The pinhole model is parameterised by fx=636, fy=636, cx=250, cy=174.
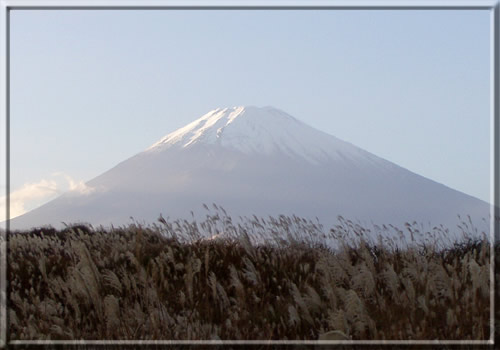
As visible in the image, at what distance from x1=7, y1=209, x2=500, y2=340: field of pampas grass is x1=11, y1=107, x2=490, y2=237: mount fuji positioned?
0.41m

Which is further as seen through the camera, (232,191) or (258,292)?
(232,191)

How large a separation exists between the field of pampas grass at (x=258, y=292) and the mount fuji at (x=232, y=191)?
406 mm

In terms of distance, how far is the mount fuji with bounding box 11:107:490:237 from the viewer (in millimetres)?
7918

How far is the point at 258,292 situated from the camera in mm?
5863

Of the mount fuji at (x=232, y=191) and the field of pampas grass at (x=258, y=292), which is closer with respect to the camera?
the field of pampas grass at (x=258, y=292)

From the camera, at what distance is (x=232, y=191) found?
12367 mm

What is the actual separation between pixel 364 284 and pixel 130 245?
3369 mm

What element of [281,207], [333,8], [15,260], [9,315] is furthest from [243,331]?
[15,260]

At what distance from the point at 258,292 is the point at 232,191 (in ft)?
21.5

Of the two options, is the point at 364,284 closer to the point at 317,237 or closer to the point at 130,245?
the point at 317,237

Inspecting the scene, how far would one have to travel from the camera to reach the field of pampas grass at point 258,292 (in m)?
4.71

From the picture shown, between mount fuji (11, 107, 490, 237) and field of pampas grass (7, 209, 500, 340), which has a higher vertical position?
mount fuji (11, 107, 490, 237)

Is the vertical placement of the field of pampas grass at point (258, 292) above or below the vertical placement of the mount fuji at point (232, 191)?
below

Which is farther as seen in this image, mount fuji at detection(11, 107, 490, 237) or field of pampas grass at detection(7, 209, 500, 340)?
mount fuji at detection(11, 107, 490, 237)
